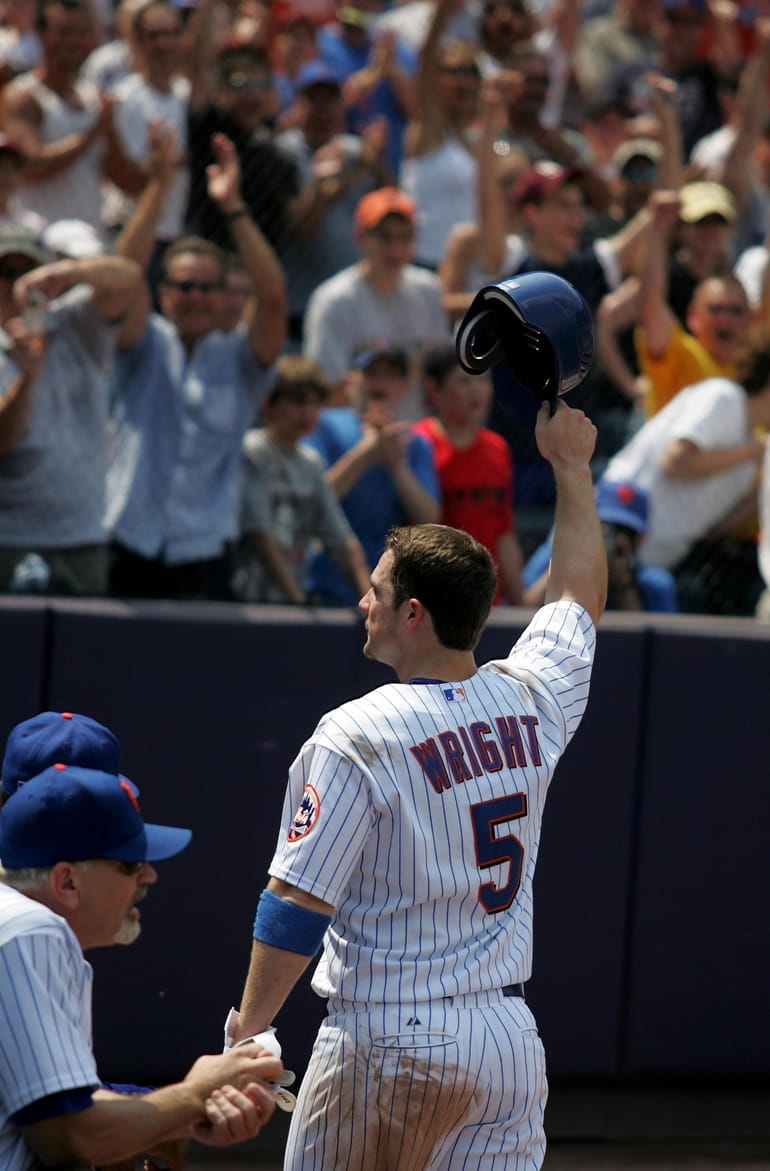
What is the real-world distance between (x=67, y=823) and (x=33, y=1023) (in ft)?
0.98

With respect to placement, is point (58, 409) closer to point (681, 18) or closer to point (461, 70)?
point (461, 70)

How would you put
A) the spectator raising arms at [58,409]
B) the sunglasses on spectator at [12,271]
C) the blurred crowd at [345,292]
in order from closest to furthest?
the spectator raising arms at [58,409], the sunglasses on spectator at [12,271], the blurred crowd at [345,292]

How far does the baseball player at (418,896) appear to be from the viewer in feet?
9.53

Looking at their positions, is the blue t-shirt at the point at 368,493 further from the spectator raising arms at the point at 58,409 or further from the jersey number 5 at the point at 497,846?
the jersey number 5 at the point at 497,846

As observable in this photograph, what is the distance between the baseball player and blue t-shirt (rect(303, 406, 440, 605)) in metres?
2.89

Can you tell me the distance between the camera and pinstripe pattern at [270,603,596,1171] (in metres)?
2.91

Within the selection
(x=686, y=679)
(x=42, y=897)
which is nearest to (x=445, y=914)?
(x=42, y=897)

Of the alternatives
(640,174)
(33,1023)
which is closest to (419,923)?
(33,1023)

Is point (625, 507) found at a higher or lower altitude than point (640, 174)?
lower

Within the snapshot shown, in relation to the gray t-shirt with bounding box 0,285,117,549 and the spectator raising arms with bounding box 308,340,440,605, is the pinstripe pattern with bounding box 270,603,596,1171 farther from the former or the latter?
the spectator raising arms with bounding box 308,340,440,605

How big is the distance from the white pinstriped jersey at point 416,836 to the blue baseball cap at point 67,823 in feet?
1.68

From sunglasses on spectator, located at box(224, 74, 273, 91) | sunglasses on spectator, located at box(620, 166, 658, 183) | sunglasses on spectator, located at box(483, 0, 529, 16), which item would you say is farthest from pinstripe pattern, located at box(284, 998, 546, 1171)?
sunglasses on spectator, located at box(483, 0, 529, 16)

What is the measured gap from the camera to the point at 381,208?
23.2 ft

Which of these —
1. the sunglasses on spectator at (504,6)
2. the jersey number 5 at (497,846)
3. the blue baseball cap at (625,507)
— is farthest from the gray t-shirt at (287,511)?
the sunglasses on spectator at (504,6)
